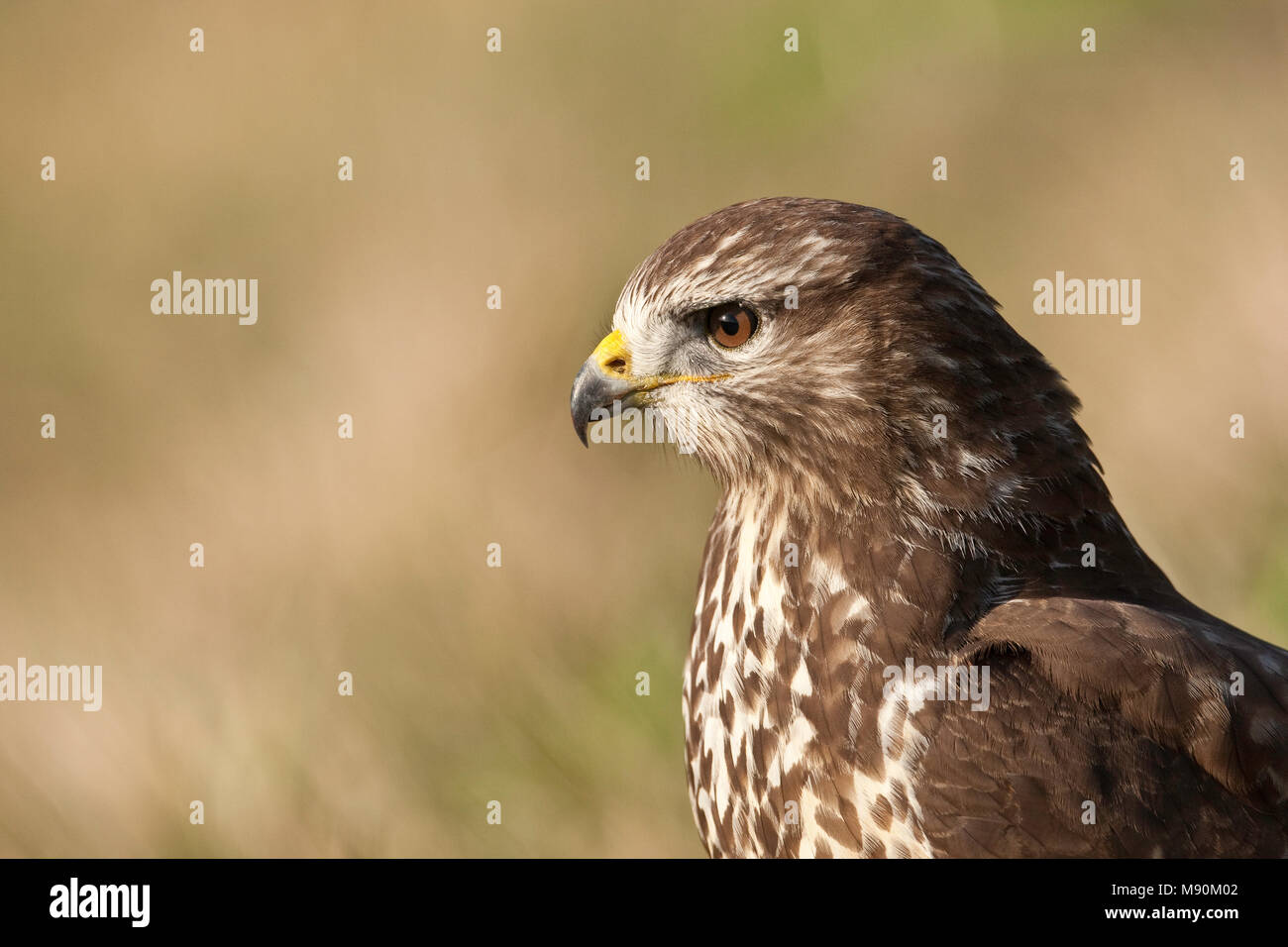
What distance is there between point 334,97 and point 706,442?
26.2 ft

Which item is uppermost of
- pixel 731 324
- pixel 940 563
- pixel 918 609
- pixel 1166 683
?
pixel 731 324

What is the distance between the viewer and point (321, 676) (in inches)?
273

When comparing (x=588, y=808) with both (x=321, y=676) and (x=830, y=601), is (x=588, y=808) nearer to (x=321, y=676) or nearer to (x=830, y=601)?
(x=321, y=676)

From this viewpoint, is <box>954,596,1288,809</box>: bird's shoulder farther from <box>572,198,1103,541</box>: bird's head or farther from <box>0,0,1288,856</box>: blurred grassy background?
<box>0,0,1288,856</box>: blurred grassy background

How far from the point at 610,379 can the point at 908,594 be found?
1.13 meters

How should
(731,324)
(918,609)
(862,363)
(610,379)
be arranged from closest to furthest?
(918,609)
(862,363)
(731,324)
(610,379)

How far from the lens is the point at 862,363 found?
430cm

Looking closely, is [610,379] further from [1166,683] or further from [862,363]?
[1166,683]

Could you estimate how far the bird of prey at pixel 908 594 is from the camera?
380 centimetres

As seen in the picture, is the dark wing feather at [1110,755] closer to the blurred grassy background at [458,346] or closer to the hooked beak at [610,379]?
the hooked beak at [610,379]

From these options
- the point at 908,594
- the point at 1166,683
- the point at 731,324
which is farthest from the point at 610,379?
the point at 1166,683

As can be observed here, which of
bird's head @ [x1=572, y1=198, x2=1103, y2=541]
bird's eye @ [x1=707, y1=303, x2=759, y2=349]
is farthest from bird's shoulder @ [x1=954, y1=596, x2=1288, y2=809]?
bird's eye @ [x1=707, y1=303, x2=759, y2=349]

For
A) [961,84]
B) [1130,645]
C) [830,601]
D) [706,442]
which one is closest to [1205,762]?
[1130,645]

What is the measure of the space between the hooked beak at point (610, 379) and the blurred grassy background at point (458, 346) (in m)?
1.95
